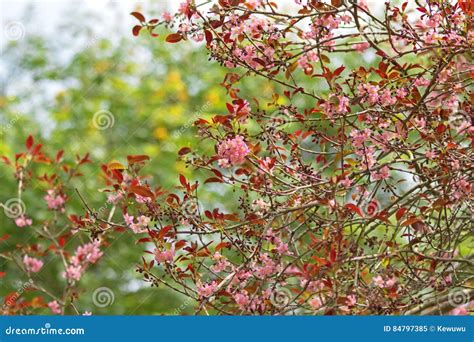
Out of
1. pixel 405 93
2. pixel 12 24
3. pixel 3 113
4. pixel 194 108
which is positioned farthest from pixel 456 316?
pixel 12 24

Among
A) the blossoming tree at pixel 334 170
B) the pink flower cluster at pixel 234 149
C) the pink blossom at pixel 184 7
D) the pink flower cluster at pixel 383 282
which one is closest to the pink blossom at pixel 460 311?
the blossoming tree at pixel 334 170

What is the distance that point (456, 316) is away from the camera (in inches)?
101

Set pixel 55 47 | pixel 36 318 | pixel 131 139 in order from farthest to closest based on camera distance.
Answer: pixel 55 47 < pixel 131 139 < pixel 36 318

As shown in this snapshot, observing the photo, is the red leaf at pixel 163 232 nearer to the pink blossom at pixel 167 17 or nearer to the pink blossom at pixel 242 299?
the pink blossom at pixel 242 299

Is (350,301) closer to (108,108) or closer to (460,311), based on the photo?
(460,311)

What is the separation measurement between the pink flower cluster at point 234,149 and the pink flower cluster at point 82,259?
1.43m

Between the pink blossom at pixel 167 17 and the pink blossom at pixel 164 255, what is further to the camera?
the pink blossom at pixel 167 17

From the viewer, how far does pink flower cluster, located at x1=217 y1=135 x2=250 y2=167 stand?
2.27 metres

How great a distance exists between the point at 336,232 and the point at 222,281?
14.5 inches

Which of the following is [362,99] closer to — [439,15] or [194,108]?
[439,15]

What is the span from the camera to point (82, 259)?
147 inches

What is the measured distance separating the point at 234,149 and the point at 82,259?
67.1 inches

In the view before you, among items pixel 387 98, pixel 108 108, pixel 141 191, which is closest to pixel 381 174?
pixel 387 98

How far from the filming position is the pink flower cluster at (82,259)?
3.59 metres
